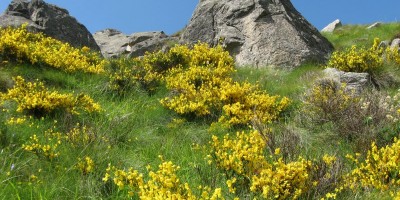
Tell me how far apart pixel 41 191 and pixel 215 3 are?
10895 millimetres

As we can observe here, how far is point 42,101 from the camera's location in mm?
6297

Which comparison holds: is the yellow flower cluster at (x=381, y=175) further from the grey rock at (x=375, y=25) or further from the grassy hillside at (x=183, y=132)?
the grey rock at (x=375, y=25)

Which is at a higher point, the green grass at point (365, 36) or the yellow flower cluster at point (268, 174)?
the green grass at point (365, 36)

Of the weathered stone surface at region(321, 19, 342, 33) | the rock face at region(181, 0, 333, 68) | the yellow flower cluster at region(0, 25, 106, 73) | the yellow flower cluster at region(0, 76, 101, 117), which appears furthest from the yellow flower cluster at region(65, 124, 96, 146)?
the weathered stone surface at region(321, 19, 342, 33)

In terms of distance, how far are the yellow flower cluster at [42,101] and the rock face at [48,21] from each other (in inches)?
248

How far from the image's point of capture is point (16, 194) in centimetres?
375

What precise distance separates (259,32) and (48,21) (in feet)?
20.1

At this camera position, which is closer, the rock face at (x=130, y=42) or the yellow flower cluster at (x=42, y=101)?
the yellow flower cluster at (x=42, y=101)

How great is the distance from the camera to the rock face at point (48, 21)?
13.0 metres

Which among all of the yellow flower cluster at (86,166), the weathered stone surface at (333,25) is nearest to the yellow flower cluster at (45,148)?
the yellow flower cluster at (86,166)

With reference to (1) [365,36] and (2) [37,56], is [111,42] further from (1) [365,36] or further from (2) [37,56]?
(2) [37,56]

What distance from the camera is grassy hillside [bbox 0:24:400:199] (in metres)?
4.02

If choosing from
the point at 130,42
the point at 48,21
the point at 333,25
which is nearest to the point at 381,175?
the point at 48,21

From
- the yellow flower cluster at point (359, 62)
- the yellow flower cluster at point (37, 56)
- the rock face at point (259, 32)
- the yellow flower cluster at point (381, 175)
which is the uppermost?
the rock face at point (259, 32)
